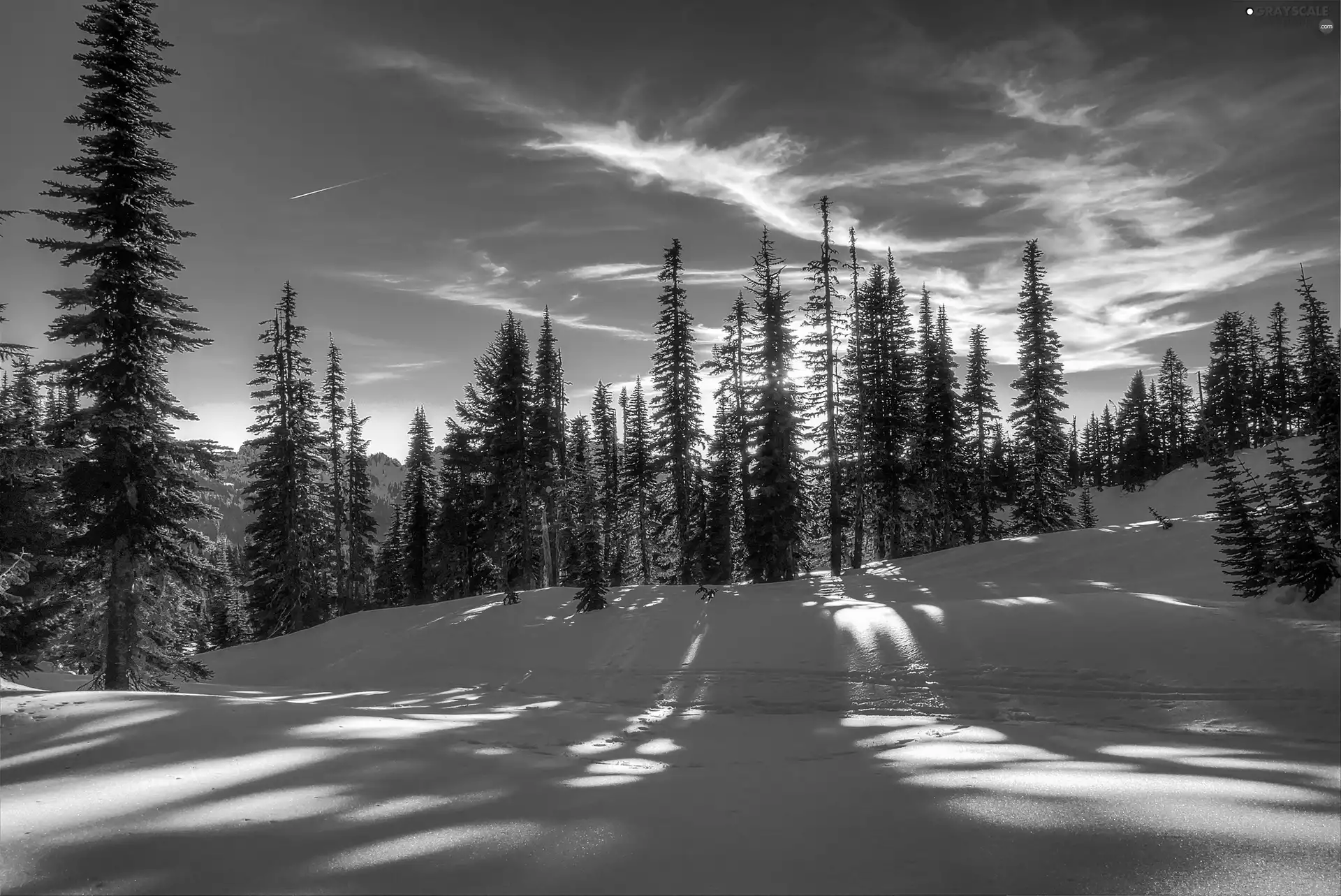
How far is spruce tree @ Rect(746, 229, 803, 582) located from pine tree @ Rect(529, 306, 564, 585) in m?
13.3

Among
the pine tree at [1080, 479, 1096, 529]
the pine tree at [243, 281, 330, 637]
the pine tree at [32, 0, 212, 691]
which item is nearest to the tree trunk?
the pine tree at [32, 0, 212, 691]

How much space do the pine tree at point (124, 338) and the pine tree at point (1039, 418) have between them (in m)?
38.1

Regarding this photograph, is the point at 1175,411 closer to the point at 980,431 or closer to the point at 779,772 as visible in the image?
the point at 980,431

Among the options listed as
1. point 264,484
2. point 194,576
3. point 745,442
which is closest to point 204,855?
point 194,576

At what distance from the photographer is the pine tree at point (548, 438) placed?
113 feet

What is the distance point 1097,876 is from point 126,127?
21.2 meters

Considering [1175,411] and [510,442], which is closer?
[510,442]

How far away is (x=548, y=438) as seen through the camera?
117ft

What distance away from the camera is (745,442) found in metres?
28.8

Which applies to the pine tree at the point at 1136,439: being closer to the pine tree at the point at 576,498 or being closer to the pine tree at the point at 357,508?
the pine tree at the point at 576,498

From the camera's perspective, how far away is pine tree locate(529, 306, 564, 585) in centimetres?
3450

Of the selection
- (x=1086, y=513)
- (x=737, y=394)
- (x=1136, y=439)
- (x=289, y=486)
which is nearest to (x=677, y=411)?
(x=737, y=394)

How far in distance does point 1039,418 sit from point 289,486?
42.1 metres

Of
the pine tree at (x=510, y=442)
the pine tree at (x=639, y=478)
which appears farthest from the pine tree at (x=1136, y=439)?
the pine tree at (x=510, y=442)
